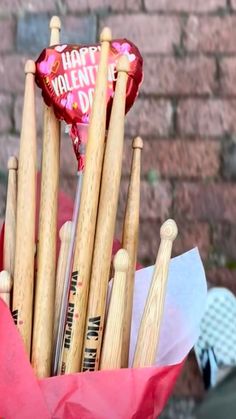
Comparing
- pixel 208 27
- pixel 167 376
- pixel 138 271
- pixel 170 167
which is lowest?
pixel 167 376

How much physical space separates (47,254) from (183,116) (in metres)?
0.56

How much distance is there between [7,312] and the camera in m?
0.81

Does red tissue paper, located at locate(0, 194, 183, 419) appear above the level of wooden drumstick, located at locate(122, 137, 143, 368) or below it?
below

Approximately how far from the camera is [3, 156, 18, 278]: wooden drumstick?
0.89 metres

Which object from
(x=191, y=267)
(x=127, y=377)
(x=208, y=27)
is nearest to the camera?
(x=127, y=377)

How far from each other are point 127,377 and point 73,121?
11.7 inches

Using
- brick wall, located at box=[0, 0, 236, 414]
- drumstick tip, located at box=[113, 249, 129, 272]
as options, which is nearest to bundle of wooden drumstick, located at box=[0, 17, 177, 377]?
drumstick tip, located at box=[113, 249, 129, 272]

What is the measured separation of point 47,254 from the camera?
2.80 ft

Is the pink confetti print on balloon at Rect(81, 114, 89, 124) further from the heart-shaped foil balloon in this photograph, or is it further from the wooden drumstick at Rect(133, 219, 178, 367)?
the wooden drumstick at Rect(133, 219, 178, 367)

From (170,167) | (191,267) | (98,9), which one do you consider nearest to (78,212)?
(191,267)

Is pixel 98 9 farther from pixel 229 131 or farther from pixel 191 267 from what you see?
pixel 191 267

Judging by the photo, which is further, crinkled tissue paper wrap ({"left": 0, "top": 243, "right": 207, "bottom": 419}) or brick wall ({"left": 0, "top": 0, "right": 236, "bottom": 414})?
brick wall ({"left": 0, "top": 0, "right": 236, "bottom": 414})

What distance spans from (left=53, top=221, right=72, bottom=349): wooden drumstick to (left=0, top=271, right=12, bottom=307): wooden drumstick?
0.20 ft

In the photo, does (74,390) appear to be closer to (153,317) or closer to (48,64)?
(153,317)
